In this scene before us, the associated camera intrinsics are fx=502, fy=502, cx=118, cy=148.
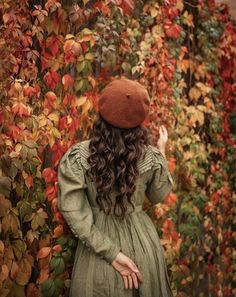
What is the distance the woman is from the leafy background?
0.63 ft

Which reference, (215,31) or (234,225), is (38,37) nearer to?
(215,31)

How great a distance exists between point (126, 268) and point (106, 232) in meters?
0.16

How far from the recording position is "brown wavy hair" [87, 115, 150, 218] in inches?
74.9

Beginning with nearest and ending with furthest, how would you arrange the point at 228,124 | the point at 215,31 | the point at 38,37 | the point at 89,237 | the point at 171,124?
the point at 89,237, the point at 38,37, the point at 171,124, the point at 215,31, the point at 228,124

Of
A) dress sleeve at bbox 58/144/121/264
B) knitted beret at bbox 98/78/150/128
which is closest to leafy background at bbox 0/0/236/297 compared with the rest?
dress sleeve at bbox 58/144/121/264

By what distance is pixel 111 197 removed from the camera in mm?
1956

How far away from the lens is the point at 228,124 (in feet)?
12.0

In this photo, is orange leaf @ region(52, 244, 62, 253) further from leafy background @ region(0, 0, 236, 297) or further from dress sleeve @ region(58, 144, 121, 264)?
dress sleeve @ region(58, 144, 121, 264)

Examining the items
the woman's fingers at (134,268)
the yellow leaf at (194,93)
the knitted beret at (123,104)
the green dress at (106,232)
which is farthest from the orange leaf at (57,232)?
the yellow leaf at (194,93)

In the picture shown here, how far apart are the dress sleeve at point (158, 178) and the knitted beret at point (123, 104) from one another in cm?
23

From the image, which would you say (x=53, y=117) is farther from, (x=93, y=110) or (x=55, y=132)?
(x=93, y=110)

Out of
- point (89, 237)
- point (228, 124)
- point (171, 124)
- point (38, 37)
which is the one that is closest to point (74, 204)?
point (89, 237)

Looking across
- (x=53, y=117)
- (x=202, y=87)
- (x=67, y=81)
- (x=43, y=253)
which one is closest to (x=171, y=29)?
(x=202, y=87)

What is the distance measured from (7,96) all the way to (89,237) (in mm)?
628
